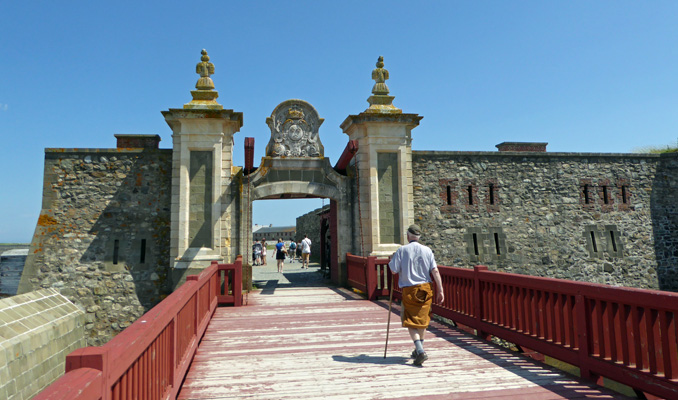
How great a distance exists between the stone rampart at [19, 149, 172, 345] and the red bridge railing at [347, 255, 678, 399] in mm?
8640

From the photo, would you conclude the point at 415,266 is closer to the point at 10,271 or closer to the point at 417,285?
the point at 417,285

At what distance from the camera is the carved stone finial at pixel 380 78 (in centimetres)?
1166

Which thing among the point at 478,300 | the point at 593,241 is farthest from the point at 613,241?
the point at 478,300

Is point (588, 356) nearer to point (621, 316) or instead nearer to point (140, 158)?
point (621, 316)

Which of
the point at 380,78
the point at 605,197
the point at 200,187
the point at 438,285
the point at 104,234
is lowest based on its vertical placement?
the point at 438,285

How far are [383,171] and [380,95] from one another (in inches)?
84.7

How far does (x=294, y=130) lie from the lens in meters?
11.2

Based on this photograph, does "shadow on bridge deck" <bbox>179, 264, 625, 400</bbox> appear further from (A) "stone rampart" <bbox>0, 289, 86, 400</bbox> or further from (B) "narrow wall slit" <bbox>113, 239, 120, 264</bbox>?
(B) "narrow wall slit" <bbox>113, 239, 120, 264</bbox>

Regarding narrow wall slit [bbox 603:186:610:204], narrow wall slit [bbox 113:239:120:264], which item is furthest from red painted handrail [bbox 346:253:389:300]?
narrow wall slit [bbox 603:186:610:204]

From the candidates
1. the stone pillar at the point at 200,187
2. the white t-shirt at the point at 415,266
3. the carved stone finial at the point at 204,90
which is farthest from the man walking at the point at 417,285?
the carved stone finial at the point at 204,90

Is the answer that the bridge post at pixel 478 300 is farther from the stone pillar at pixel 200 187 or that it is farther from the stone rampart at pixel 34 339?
the stone rampart at pixel 34 339

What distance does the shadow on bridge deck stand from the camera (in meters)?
3.77

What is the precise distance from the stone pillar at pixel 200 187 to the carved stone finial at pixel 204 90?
0.03m

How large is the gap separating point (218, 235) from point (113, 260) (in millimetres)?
3237
